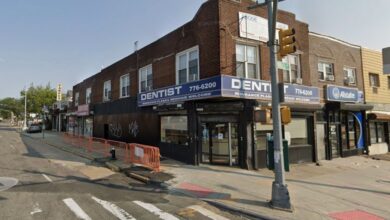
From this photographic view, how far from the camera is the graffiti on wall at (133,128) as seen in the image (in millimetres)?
19770

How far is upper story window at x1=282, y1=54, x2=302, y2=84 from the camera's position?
15565mm

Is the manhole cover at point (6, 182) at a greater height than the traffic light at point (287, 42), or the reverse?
the traffic light at point (287, 42)

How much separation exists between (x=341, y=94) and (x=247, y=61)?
297 inches

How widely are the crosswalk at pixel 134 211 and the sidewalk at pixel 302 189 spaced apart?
0.79 m

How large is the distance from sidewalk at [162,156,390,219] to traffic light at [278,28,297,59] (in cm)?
434

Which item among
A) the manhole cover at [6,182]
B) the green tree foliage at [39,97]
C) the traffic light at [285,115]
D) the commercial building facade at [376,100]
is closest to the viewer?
A: the traffic light at [285,115]

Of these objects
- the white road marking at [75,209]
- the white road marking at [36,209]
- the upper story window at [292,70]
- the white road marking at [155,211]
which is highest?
the upper story window at [292,70]

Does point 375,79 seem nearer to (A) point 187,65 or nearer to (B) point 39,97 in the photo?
(A) point 187,65

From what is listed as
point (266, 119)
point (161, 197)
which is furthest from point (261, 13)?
point (161, 197)

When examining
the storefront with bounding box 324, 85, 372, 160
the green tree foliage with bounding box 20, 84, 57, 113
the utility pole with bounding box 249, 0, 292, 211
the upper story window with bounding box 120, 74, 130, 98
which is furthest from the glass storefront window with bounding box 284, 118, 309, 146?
the green tree foliage with bounding box 20, 84, 57, 113

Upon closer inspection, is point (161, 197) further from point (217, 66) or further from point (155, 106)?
point (155, 106)

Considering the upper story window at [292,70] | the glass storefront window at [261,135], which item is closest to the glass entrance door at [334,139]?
the upper story window at [292,70]

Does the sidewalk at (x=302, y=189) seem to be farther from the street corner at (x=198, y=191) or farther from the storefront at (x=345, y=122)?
the storefront at (x=345, y=122)

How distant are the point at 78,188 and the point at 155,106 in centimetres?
825
